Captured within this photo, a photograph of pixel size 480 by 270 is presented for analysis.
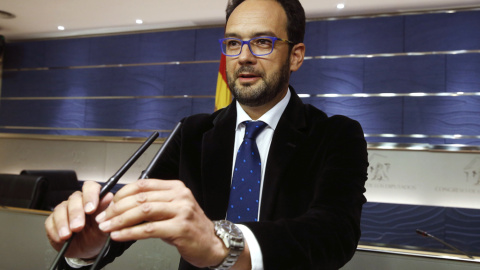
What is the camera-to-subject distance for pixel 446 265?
1.38 metres

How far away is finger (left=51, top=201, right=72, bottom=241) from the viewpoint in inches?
22.1

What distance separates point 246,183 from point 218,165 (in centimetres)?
10

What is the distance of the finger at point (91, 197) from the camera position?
1.87ft

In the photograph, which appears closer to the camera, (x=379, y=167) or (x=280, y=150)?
(x=280, y=150)

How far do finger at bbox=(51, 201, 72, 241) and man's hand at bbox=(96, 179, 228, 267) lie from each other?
8cm

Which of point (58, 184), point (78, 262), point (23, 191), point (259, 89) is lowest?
point (58, 184)

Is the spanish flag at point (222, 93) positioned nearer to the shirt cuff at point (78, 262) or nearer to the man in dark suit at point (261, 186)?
the man in dark suit at point (261, 186)

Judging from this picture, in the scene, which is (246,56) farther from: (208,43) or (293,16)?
(208,43)

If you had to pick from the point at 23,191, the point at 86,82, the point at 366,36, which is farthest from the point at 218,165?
the point at 86,82

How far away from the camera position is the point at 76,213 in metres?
0.58

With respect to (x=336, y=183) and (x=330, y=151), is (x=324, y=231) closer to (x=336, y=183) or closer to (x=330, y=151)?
(x=336, y=183)

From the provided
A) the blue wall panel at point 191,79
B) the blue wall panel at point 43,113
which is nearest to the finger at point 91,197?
the blue wall panel at point 191,79

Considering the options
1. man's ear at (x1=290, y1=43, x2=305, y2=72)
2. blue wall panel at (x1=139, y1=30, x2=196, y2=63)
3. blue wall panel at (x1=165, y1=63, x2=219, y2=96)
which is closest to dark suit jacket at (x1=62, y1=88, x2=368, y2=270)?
man's ear at (x1=290, y1=43, x2=305, y2=72)

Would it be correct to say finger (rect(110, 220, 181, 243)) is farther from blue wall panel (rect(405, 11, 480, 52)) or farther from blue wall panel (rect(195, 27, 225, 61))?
blue wall panel (rect(195, 27, 225, 61))
